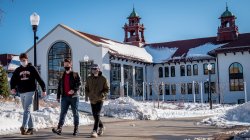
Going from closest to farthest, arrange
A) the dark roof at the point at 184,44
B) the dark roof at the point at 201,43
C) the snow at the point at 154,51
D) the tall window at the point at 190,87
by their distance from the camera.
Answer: the dark roof at the point at 201,43 < the snow at the point at 154,51 < the tall window at the point at 190,87 < the dark roof at the point at 184,44

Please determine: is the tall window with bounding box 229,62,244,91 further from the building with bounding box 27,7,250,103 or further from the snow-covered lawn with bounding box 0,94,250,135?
the snow-covered lawn with bounding box 0,94,250,135

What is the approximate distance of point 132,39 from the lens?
2317 inches

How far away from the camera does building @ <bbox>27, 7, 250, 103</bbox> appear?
43.8m

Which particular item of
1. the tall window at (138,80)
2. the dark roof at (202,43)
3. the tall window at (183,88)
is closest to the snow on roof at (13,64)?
the tall window at (138,80)

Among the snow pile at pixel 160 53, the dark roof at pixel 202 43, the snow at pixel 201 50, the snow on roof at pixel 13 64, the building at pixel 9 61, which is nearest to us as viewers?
the dark roof at pixel 202 43

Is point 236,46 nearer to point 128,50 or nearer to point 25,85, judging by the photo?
point 128,50

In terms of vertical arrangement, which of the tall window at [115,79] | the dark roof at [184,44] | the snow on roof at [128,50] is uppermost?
the dark roof at [184,44]

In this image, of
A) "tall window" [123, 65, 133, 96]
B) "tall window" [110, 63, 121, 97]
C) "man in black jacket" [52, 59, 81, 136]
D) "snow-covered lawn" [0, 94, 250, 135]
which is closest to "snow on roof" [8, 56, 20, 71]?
"tall window" [110, 63, 121, 97]

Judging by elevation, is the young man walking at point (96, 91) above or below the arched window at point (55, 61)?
below

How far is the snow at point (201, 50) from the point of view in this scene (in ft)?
164

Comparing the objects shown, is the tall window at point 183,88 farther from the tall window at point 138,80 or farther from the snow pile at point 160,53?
the tall window at point 138,80

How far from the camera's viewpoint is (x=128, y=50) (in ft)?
161

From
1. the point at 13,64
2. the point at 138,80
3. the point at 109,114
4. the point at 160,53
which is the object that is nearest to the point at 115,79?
the point at 138,80

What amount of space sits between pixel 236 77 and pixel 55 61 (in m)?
20.6
